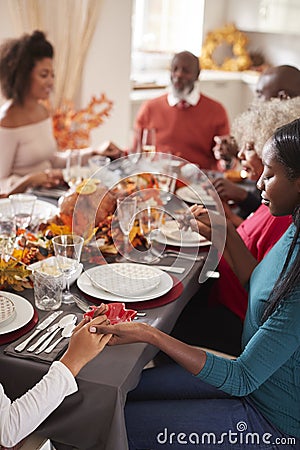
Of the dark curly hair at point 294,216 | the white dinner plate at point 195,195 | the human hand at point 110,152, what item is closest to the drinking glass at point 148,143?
the human hand at point 110,152

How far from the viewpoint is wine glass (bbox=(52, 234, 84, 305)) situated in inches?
58.4

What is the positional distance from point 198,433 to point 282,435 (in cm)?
19

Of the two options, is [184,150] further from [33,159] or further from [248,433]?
[248,433]

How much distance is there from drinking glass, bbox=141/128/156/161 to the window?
2.67 meters

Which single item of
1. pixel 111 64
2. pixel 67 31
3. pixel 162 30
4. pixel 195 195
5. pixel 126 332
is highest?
pixel 67 31

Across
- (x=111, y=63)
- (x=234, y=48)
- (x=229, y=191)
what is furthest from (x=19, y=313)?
(x=234, y=48)

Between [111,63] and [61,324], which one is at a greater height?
[111,63]

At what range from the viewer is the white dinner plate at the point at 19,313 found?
4.30 ft

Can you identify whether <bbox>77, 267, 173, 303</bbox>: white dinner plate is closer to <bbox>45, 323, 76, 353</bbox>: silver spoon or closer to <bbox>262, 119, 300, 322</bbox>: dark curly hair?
<bbox>45, 323, 76, 353</bbox>: silver spoon

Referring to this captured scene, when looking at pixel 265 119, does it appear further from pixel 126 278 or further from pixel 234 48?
pixel 234 48

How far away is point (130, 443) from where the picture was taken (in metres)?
1.41

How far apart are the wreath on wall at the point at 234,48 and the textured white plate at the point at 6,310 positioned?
185 inches

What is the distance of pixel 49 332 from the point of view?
132 cm

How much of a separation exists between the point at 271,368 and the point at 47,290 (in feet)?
1.77
